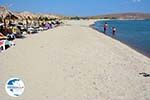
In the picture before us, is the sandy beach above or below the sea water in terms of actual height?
above

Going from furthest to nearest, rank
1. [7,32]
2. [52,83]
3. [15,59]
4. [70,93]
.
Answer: [7,32] → [15,59] → [52,83] → [70,93]

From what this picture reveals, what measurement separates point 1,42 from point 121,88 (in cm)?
980

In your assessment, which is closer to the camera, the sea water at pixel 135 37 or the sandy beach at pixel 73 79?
the sandy beach at pixel 73 79

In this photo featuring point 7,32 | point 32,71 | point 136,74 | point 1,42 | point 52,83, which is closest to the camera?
point 52,83

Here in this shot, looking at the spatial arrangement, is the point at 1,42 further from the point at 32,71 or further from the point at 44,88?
the point at 44,88

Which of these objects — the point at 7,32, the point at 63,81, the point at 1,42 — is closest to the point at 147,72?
the point at 63,81

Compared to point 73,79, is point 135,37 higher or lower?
lower

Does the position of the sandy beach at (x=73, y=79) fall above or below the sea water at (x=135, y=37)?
above

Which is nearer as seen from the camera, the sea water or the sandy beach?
the sandy beach

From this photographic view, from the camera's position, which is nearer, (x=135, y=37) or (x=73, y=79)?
(x=73, y=79)

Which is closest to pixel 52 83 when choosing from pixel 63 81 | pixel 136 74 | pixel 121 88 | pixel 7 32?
pixel 63 81

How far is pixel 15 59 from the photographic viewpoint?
1393 centimetres

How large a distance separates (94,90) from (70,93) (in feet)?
2.79

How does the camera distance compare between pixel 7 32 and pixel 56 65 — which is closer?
pixel 56 65
